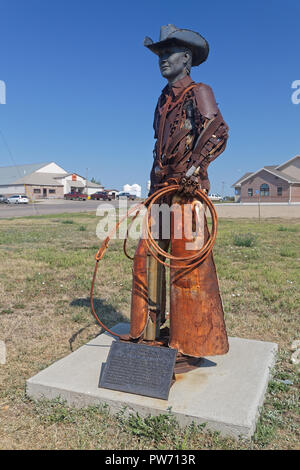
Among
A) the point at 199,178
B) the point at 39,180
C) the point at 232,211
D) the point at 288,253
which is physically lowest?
the point at 288,253

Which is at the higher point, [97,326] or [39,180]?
[39,180]

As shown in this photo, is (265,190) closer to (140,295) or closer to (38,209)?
(38,209)

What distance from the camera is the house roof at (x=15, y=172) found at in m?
57.5

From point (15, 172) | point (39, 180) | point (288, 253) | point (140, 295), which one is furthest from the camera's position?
point (15, 172)

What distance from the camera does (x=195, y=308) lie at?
332 centimetres

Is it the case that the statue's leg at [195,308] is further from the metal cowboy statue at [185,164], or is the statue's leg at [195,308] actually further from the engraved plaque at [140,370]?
the engraved plaque at [140,370]

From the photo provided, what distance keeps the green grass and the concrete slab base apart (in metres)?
0.07

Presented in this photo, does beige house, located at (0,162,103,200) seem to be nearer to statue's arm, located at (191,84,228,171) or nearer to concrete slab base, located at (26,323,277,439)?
concrete slab base, located at (26,323,277,439)

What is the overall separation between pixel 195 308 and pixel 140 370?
2.10 ft

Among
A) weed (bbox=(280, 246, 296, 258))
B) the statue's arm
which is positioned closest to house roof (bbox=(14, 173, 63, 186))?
weed (bbox=(280, 246, 296, 258))

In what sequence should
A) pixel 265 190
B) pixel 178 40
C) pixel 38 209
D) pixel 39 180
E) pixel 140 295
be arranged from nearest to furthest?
1. pixel 178 40
2. pixel 140 295
3. pixel 38 209
4. pixel 265 190
5. pixel 39 180

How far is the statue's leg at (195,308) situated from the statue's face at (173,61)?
109 centimetres

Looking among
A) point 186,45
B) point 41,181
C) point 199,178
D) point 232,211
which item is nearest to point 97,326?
point 199,178

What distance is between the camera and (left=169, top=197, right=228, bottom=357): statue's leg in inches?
130
